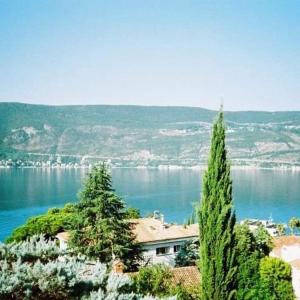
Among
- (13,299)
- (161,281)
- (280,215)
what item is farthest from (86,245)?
(280,215)

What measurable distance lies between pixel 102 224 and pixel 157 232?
7.98m

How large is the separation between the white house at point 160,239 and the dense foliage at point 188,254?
731mm

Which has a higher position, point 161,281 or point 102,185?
point 102,185

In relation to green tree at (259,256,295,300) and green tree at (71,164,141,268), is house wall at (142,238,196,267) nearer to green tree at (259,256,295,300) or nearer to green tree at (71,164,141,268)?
green tree at (71,164,141,268)

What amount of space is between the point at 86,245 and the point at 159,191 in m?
125

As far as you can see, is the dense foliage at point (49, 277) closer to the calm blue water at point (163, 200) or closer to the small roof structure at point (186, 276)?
the small roof structure at point (186, 276)

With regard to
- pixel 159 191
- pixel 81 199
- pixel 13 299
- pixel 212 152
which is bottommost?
pixel 159 191

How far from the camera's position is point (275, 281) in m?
18.0

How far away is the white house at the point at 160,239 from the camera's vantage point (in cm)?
2738

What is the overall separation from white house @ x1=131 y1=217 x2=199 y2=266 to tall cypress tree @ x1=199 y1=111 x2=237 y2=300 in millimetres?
11742

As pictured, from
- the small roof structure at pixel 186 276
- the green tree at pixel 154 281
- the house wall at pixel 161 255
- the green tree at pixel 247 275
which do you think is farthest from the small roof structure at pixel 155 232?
the green tree at pixel 154 281

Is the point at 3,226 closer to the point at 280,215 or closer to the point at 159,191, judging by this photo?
the point at 280,215

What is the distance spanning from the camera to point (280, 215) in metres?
96.4

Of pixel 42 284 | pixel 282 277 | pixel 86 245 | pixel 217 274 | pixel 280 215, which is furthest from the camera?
pixel 280 215
